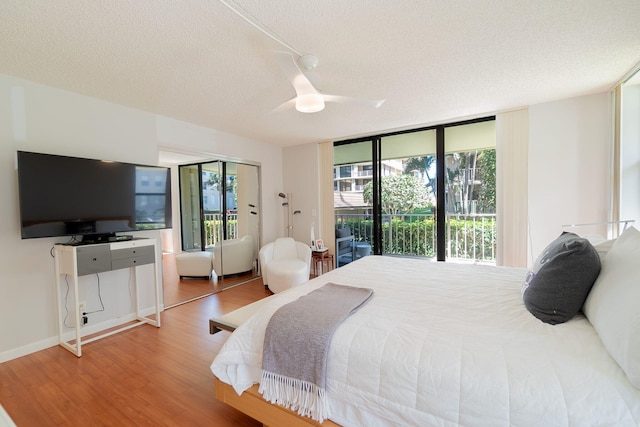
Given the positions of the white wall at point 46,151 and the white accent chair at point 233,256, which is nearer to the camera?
the white wall at point 46,151

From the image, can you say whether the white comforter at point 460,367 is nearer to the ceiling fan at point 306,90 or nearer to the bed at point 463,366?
the bed at point 463,366

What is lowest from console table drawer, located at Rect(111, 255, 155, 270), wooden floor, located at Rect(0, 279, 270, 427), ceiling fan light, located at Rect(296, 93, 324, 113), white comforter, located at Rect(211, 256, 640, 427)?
wooden floor, located at Rect(0, 279, 270, 427)

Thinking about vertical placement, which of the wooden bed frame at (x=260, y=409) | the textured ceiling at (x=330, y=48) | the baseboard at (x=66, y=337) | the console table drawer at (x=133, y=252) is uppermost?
the textured ceiling at (x=330, y=48)

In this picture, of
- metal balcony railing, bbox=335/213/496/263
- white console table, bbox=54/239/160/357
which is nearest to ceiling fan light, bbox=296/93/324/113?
white console table, bbox=54/239/160/357

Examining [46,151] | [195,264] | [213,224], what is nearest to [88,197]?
[46,151]

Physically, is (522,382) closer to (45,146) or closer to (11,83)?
(45,146)

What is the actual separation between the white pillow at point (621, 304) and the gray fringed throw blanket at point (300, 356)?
103 centimetres

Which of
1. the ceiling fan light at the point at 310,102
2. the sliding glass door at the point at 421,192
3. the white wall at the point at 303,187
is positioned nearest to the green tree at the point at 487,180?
the sliding glass door at the point at 421,192

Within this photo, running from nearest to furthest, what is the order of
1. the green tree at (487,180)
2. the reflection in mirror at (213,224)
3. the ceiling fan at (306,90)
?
the ceiling fan at (306,90)
the green tree at (487,180)
the reflection in mirror at (213,224)

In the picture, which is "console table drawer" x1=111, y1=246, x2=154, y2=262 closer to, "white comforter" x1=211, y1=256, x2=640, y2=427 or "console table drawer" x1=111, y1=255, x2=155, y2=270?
"console table drawer" x1=111, y1=255, x2=155, y2=270

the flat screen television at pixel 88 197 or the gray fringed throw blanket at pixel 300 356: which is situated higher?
the flat screen television at pixel 88 197

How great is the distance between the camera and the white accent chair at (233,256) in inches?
171

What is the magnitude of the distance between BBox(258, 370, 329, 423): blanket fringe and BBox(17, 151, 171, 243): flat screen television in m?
2.33

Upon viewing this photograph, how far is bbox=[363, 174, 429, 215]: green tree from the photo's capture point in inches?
173
